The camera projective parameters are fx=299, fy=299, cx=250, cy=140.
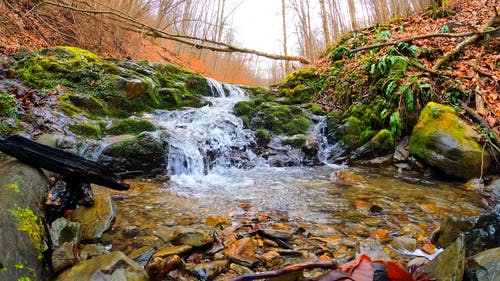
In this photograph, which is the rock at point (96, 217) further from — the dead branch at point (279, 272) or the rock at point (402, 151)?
the rock at point (402, 151)

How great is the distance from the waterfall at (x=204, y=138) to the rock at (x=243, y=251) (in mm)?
3172

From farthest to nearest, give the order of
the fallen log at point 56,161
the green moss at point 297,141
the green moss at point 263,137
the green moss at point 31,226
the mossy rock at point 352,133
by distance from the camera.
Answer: the green moss at point 263,137 < the green moss at point 297,141 < the mossy rock at point 352,133 < the fallen log at point 56,161 < the green moss at point 31,226

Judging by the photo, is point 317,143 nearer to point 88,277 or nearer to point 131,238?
point 131,238

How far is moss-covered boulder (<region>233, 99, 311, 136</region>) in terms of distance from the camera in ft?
24.9

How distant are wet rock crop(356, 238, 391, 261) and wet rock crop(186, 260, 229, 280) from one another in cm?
98

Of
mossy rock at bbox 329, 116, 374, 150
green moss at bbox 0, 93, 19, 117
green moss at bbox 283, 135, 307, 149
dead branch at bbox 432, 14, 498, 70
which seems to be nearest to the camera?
green moss at bbox 0, 93, 19, 117

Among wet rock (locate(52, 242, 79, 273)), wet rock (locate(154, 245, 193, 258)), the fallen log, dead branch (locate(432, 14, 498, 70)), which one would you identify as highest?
dead branch (locate(432, 14, 498, 70))

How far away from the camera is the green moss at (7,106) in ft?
15.2

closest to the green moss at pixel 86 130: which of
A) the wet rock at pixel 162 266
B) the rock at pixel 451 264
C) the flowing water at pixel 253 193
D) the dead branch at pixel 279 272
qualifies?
the flowing water at pixel 253 193

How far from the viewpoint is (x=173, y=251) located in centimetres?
222

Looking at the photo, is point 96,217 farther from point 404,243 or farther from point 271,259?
point 404,243

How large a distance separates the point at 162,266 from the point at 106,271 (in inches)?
16.6

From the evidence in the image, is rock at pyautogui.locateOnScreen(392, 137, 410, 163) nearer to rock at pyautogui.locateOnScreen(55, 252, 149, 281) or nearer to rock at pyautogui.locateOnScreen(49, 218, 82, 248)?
rock at pyautogui.locateOnScreen(55, 252, 149, 281)

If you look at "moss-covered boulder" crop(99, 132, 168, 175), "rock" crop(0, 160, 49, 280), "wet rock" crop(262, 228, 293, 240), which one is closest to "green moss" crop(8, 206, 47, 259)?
"rock" crop(0, 160, 49, 280)
